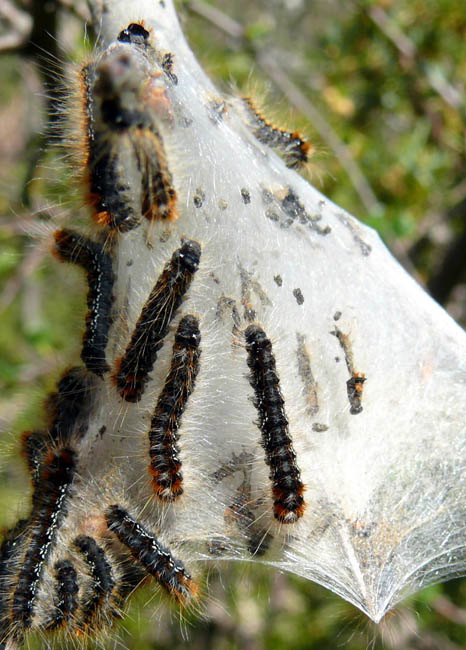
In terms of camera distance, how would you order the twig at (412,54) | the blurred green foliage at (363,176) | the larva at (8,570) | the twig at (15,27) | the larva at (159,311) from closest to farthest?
the larva at (159,311)
the larva at (8,570)
the twig at (15,27)
the blurred green foliage at (363,176)
the twig at (412,54)

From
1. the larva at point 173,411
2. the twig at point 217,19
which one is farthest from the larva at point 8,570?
the twig at point 217,19

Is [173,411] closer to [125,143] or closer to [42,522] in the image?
[42,522]

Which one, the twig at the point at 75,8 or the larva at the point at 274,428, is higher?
the twig at the point at 75,8

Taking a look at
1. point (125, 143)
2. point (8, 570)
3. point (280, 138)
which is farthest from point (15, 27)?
point (8, 570)

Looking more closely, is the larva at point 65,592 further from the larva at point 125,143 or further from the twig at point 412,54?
the twig at point 412,54

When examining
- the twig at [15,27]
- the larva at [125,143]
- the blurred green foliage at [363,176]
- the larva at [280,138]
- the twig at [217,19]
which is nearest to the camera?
the larva at [125,143]

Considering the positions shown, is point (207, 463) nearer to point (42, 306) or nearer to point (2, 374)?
point (2, 374)

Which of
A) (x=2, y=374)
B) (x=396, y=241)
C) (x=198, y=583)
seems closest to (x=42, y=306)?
(x=2, y=374)
